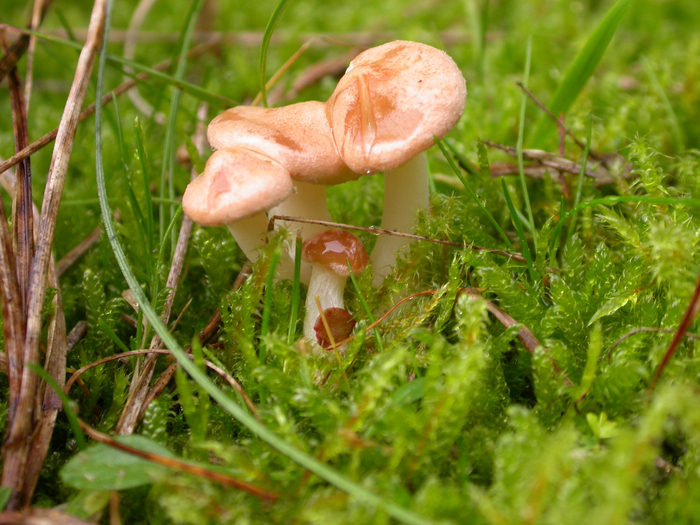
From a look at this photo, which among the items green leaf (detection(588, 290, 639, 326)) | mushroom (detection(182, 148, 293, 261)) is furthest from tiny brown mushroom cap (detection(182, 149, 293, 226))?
green leaf (detection(588, 290, 639, 326))

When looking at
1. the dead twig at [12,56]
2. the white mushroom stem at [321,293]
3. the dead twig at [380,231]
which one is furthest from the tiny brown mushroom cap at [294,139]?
the dead twig at [12,56]

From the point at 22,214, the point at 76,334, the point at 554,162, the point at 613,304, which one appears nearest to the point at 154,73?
the point at 22,214

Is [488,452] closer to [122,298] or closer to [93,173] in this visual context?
[122,298]

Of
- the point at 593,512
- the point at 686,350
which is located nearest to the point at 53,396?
the point at 593,512

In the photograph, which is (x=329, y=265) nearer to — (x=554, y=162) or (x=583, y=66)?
(x=554, y=162)

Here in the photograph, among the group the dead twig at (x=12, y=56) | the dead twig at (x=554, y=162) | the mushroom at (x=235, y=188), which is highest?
the dead twig at (x=12, y=56)

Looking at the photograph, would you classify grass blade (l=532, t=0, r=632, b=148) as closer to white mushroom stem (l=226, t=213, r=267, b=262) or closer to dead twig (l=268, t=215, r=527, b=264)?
dead twig (l=268, t=215, r=527, b=264)

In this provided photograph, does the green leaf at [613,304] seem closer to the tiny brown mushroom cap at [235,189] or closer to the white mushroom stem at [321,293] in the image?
the white mushroom stem at [321,293]
